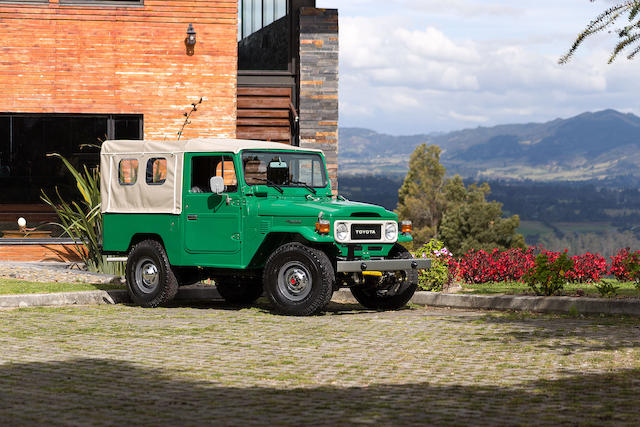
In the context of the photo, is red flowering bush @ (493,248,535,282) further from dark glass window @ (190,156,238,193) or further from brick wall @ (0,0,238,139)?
dark glass window @ (190,156,238,193)

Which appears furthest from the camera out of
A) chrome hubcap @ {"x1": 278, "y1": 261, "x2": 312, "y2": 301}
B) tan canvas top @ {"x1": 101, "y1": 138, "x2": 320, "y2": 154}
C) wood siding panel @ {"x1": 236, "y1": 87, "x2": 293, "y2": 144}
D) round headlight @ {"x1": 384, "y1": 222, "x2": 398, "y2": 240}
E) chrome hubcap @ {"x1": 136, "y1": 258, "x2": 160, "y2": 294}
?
wood siding panel @ {"x1": 236, "y1": 87, "x2": 293, "y2": 144}

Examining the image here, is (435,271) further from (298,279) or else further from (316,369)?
(316,369)

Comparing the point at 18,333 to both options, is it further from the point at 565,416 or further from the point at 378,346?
the point at 565,416

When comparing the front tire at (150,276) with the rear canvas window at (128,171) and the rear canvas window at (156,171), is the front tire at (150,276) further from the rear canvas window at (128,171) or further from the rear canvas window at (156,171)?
the rear canvas window at (128,171)

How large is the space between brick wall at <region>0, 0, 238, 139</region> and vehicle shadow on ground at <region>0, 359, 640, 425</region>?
12.1 metres

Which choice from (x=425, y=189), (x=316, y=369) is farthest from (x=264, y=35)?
(x=425, y=189)

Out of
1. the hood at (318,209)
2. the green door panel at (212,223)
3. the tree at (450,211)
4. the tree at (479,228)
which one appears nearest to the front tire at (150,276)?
the green door panel at (212,223)

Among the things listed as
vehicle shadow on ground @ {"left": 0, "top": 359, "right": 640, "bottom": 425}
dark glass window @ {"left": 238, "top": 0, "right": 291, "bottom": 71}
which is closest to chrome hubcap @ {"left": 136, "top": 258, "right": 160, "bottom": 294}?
vehicle shadow on ground @ {"left": 0, "top": 359, "right": 640, "bottom": 425}

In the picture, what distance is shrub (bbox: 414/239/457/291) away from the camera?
14719mm

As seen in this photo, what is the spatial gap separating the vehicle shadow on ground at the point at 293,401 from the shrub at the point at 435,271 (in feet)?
22.5

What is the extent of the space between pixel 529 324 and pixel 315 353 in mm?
3228

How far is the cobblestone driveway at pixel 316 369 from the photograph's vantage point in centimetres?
634

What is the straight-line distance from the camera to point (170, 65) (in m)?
19.5

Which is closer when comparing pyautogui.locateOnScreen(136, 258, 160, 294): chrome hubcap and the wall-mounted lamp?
pyautogui.locateOnScreen(136, 258, 160, 294): chrome hubcap
